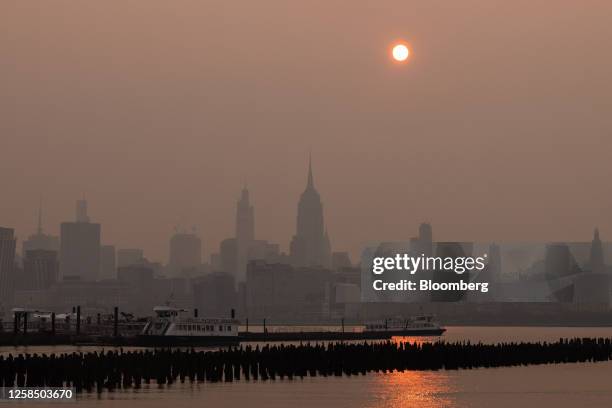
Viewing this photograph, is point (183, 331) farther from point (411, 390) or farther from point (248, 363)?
point (411, 390)

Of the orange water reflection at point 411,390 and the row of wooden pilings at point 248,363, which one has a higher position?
the row of wooden pilings at point 248,363

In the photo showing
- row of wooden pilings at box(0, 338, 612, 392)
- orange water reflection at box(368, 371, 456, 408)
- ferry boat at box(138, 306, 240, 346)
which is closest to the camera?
row of wooden pilings at box(0, 338, 612, 392)

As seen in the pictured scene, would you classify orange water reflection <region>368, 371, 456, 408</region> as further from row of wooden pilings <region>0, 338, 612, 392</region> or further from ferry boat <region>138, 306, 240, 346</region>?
ferry boat <region>138, 306, 240, 346</region>

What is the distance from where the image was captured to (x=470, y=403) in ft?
280

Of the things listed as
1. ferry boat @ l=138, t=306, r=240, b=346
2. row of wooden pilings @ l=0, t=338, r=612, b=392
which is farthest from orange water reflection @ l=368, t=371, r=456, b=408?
ferry boat @ l=138, t=306, r=240, b=346

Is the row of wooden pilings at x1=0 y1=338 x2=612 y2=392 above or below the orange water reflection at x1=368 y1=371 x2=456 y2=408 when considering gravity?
above

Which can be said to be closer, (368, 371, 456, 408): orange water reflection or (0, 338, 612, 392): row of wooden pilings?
(0, 338, 612, 392): row of wooden pilings

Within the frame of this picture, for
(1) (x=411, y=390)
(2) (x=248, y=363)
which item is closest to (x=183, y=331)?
(2) (x=248, y=363)

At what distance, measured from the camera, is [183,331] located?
518 feet

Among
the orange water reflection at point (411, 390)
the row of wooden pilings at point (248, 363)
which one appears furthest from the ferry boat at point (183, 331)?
the orange water reflection at point (411, 390)

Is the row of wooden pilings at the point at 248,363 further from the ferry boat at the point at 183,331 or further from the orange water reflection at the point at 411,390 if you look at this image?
the ferry boat at the point at 183,331

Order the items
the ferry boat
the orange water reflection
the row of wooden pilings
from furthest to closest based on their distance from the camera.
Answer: the ferry boat → the orange water reflection → the row of wooden pilings

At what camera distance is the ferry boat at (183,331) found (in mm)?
156250

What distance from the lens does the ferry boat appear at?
15625cm
